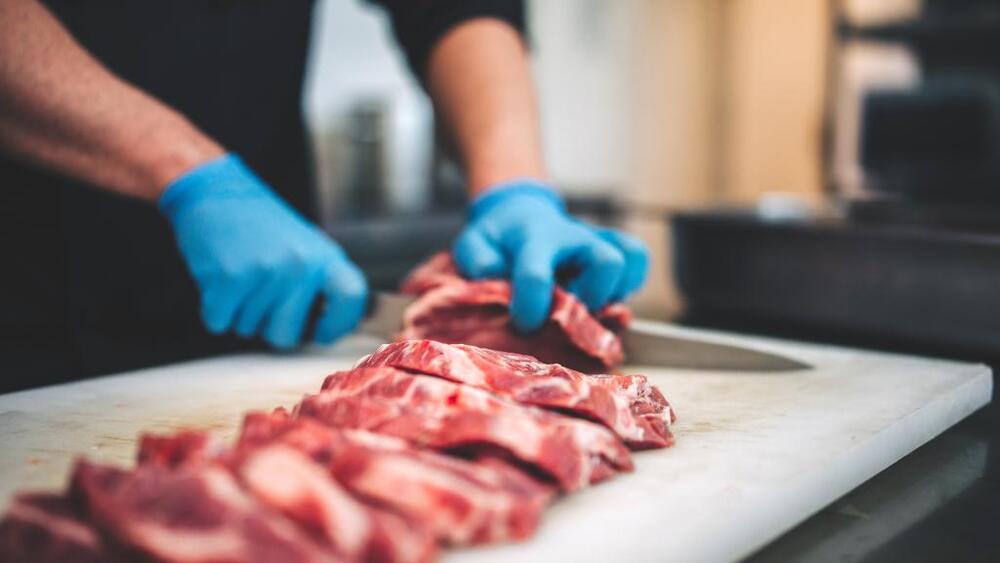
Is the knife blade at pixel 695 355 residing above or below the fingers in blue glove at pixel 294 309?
below

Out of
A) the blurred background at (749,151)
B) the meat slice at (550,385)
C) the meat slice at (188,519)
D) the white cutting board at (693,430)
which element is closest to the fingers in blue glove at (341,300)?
the white cutting board at (693,430)

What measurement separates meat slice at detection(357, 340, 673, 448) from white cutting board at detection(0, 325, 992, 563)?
49 millimetres

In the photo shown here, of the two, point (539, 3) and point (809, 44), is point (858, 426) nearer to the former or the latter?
point (539, 3)

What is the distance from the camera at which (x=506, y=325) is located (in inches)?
68.5

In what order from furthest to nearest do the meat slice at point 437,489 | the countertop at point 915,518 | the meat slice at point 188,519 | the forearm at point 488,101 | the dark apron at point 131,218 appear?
the forearm at point 488,101 < the dark apron at point 131,218 < the countertop at point 915,518 < the meat slice at point 437,489 < the meat slice at point 188,519

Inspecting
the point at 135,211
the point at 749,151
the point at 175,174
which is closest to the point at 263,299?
the point at 175,174

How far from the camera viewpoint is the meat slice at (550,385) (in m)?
1.20

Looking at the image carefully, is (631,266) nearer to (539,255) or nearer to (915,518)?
(539,255)

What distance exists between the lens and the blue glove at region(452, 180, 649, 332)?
1662 mm

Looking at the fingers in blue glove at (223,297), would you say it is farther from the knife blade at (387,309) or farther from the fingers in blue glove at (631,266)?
the fingers in blue glove at (631,266)

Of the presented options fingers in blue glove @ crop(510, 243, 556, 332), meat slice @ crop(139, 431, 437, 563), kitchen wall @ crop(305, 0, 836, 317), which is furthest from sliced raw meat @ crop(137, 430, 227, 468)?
kitchen wall @ crop(305, 0, 836, 317)

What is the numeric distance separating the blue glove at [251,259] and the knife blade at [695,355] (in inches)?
23.0

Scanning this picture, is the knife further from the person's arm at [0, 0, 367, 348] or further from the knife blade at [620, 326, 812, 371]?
the person's arm at [0, 0, 367, 348]

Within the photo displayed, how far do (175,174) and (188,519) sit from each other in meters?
1.01
